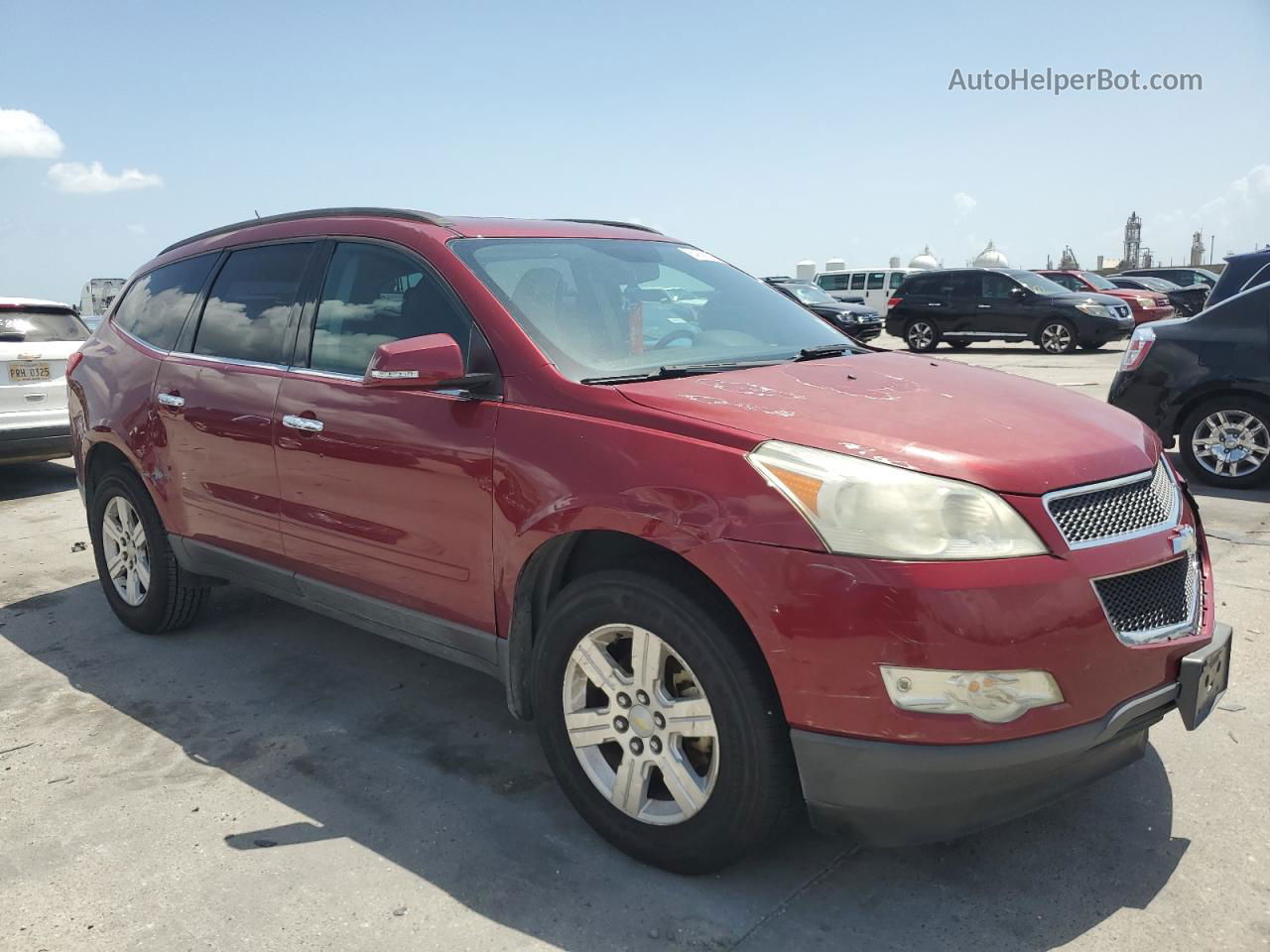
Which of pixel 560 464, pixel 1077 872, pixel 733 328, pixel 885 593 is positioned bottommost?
pixel 1077 872

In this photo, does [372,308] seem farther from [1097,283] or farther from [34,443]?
[1097,283]

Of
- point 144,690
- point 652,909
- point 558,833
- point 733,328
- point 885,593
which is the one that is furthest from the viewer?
point 144,690

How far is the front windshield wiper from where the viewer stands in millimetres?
2934

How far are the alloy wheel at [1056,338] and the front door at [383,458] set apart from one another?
18.8 m

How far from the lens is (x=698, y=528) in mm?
2457

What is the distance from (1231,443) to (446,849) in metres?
6.64

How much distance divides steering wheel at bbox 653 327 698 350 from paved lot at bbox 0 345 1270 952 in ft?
4.85

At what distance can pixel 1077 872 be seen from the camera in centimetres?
269

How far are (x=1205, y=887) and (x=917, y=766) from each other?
39.3 inches

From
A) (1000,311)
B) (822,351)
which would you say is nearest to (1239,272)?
(822,351)

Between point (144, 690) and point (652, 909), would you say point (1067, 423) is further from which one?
point (144, 690)

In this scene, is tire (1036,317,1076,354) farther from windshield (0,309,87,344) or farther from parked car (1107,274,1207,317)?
windshield (0,309,87,344)

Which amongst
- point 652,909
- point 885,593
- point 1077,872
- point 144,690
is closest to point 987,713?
point 885,593

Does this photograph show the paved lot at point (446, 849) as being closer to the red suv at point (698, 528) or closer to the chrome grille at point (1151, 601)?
the red suv at point (698, 528)
